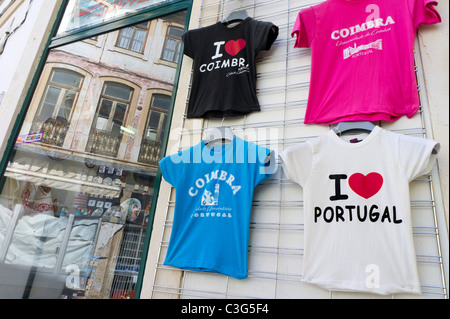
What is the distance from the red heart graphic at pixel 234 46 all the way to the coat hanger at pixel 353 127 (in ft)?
2.45

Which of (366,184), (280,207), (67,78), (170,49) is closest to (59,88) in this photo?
(67,78)

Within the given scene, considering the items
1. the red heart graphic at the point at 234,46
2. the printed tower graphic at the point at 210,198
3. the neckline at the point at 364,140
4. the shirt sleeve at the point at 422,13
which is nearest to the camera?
the neckline at the point at 364,140

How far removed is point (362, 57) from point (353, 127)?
13.8 inches

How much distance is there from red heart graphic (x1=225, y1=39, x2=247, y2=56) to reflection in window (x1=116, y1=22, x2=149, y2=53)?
90cm

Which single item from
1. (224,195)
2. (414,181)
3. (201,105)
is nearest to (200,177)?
(224,195)

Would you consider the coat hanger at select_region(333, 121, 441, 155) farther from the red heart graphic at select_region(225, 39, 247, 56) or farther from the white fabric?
the white fabric

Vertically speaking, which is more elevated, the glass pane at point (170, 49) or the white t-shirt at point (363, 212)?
the glass pane at point (170, 49)

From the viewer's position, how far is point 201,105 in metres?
1.75

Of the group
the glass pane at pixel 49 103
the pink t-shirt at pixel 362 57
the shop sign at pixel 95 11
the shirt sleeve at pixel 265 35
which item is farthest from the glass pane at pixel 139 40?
the pink t-shirt at pixel 362 57

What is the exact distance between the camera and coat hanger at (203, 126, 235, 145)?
1.61m

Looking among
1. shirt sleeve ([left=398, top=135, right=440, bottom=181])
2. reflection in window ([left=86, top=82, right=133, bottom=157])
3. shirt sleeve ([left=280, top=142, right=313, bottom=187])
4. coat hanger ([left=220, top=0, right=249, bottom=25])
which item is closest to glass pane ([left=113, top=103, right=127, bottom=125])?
reflection in window ([left=86, top=82, right=133, bottom=157])

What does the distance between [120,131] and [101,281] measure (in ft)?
3.22

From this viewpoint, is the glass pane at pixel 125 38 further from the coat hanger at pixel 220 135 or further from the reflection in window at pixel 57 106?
the coat hanger at pixel 220 135

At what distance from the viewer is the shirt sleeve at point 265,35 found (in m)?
1.67
